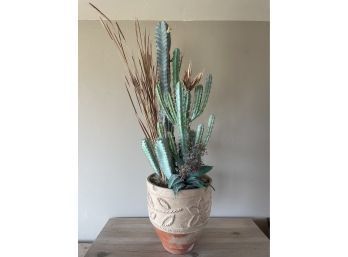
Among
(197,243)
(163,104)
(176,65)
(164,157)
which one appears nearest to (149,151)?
(164,157)

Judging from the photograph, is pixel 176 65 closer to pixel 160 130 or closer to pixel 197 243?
pixel 160 130

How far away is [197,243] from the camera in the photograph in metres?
0.97

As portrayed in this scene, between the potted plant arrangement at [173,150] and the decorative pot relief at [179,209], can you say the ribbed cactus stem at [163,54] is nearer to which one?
the potted plant arrangement at [173,150]

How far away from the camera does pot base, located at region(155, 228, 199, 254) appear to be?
0.86 meters

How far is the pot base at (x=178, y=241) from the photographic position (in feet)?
2.82

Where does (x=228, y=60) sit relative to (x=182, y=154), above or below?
above

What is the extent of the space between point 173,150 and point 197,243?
39cm

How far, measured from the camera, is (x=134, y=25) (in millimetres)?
1078

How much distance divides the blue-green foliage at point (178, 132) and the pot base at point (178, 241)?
169 millimetres
